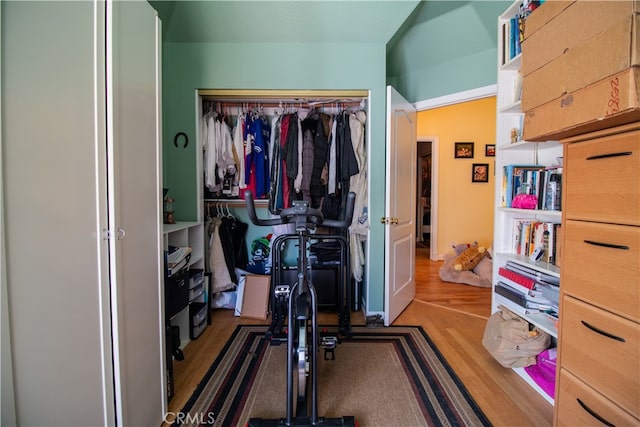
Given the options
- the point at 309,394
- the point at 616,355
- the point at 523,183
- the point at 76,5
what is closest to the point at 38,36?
the point at 76,5

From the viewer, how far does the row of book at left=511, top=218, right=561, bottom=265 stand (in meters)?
1.51

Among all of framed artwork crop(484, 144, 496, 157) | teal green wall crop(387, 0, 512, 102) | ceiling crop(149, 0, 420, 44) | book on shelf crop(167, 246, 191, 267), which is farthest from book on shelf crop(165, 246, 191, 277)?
framed artwork crop(484, 144, 496, 157)

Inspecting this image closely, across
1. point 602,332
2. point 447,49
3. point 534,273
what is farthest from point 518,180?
point 447,49

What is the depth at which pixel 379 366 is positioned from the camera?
1.72 m

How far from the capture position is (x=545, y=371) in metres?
1.48

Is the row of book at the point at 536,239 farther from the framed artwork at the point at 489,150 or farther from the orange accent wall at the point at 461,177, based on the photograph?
the framed artwork at the point at 489,150

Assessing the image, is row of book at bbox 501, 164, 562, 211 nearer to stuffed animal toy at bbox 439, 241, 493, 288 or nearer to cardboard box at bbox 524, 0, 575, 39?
cardboard box at bbox 524, 0, 575, 39

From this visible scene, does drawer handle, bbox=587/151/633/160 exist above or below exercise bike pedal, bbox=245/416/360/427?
above

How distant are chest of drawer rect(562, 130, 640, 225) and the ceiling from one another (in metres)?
1.63

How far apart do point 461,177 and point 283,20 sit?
3527 mm

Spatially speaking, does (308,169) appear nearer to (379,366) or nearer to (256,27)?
(256,27)

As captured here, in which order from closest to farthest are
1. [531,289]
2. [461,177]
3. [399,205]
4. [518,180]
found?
[531,289]
[518,180]
[399,205]
[461,177]

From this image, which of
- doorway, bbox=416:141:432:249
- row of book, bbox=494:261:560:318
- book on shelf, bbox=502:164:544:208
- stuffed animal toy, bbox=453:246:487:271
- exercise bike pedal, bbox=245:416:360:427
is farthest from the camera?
doorway, bbox=416:141:432:249

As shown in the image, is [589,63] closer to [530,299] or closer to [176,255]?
[530,299]
